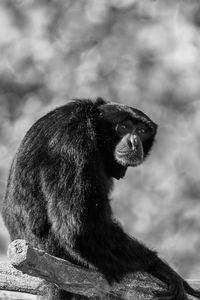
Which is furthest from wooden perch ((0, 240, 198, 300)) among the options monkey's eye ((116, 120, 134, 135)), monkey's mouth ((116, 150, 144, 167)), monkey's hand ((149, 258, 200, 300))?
monkey's eye ((116, 120, 134, 135))

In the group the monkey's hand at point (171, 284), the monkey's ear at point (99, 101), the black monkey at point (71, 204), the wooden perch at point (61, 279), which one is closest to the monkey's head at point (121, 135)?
the monkey's ear at point (99, 101)

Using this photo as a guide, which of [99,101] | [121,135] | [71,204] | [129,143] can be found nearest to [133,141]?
[129,143]

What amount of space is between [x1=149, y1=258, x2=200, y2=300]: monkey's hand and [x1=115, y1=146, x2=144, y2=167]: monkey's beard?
7.31 feet

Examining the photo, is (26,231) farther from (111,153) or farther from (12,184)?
(111,153)

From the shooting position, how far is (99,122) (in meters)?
9.14

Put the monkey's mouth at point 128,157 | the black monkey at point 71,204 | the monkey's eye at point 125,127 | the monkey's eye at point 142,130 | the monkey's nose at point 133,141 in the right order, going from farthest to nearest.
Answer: the monkey's eye at point 142,130 < the monkey's eye at point 125,127 < the monkey's nose at point 133,141 < the monkey's mouth at point 128,157 < the black monkey at point 71,204

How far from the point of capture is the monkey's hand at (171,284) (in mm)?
7302

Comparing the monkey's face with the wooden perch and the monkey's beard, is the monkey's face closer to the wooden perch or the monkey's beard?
the monkey's beard

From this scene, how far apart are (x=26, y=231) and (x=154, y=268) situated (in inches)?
86.1

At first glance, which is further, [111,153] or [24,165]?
[111,153]

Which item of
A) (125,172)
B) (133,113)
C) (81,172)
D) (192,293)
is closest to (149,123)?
(133,113)

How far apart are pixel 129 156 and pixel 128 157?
0.03 m

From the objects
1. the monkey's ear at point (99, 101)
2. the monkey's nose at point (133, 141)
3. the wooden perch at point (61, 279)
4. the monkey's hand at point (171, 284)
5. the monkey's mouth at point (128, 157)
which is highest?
the monkey's ear at point (99, 101)

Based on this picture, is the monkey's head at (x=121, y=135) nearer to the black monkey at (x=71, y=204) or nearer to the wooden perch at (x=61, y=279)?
the black monkey at (x=71, y=204)
